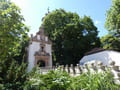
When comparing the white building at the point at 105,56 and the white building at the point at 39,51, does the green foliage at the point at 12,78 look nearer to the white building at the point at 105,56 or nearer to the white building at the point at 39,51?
the white building at the point at 105,56

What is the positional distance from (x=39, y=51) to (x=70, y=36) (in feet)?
20.4

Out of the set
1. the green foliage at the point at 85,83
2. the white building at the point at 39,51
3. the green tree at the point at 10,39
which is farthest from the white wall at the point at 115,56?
the green tree at the point at 10,39

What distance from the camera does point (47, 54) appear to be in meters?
15.6

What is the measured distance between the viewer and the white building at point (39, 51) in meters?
14.5

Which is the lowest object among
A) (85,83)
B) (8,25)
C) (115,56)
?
(85,83)

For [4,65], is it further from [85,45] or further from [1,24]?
[85,45]

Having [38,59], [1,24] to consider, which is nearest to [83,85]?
[1,24]

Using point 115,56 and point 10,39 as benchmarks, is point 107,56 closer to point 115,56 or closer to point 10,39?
point 115,56

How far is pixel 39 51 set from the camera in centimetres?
1514

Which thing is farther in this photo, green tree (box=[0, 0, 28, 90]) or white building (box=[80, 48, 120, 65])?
white building (box=[80, 48, 120, 65])

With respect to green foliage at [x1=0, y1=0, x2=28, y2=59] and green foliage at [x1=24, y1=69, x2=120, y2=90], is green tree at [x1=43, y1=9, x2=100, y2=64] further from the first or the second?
green foliage at [x1=24, y1=69, x2=120, y2=90]

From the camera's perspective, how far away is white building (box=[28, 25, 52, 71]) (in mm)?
14452

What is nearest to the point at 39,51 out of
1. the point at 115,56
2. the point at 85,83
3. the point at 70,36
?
the point at 70,36

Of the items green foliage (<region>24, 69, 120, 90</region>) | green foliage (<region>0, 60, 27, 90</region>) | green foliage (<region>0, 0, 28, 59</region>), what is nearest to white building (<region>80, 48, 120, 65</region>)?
green foliage (<region>24, 69, 120, 90</region>)
